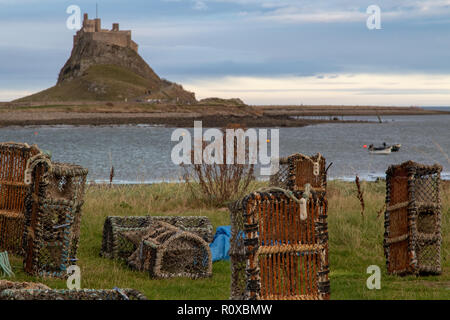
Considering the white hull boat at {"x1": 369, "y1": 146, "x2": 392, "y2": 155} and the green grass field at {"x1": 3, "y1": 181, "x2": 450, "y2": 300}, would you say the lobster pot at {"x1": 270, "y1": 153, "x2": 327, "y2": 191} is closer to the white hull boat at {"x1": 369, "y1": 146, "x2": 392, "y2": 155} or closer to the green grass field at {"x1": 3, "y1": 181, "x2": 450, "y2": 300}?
the green grass field at {"x1": 3, "y1": 181, "x2": 450, "y2": 300}

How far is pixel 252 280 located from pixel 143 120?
110m

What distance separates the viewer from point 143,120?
113 m

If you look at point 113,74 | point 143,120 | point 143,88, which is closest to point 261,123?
point 143,120

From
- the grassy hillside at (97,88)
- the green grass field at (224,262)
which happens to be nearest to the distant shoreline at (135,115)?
the grassy hillside at (97,88)

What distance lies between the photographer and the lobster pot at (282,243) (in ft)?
16.3

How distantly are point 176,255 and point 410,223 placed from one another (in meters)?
3.16

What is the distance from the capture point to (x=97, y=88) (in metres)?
179

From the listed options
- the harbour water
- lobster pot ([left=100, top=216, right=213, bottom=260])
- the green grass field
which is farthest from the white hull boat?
lobster pot ([left=100, top=216, right=213, bottom=260])

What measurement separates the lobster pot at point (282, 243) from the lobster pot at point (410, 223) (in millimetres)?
3365

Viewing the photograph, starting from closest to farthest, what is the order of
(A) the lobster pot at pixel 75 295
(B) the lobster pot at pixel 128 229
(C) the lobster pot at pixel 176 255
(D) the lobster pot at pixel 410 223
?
1. (A) the lobster pot at pixel 75 295
2. (C) the lobster pot at pixel 176 255
3. (D) the lobster pot at pixel 410 223
4. (B) the lobster pot at pixel 128 229

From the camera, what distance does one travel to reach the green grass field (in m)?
7.33

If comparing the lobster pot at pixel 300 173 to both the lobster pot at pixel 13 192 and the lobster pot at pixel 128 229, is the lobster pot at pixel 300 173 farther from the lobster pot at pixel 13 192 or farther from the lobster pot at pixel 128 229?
the lobster pot at pixel 13 192
